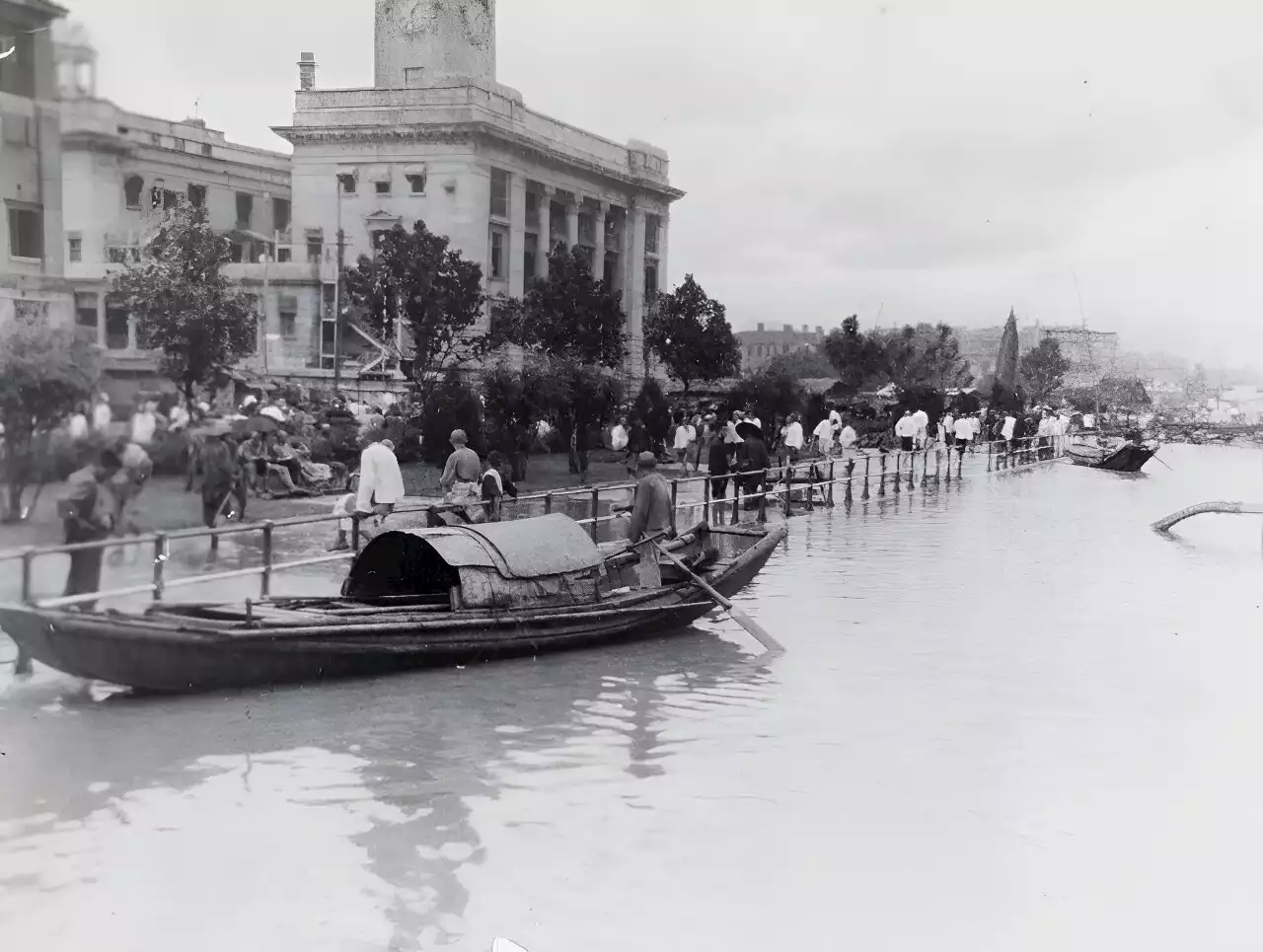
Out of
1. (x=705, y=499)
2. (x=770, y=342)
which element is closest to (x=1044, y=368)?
(x=770, y=342)

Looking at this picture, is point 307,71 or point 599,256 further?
point 599,256

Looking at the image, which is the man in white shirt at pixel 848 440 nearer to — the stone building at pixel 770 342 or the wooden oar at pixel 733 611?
the stone building at pixel 770 342

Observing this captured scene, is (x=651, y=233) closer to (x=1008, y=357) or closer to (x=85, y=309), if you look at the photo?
(x=85, y=309)

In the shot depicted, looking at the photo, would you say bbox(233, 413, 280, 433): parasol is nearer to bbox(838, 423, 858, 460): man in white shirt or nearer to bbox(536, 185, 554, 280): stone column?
bbox(536, 185, 554, 280): stone column

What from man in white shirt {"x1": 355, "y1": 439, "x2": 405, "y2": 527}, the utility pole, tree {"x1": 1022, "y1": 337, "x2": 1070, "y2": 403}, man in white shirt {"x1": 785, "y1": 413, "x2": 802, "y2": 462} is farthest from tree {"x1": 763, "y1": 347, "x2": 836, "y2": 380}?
the utility pole

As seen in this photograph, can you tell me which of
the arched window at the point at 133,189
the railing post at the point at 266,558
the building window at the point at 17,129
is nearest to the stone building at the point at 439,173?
the arched window at the point at 133,189

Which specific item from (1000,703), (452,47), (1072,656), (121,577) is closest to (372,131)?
(452,47)

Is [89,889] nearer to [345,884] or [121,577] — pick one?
[345,884]
